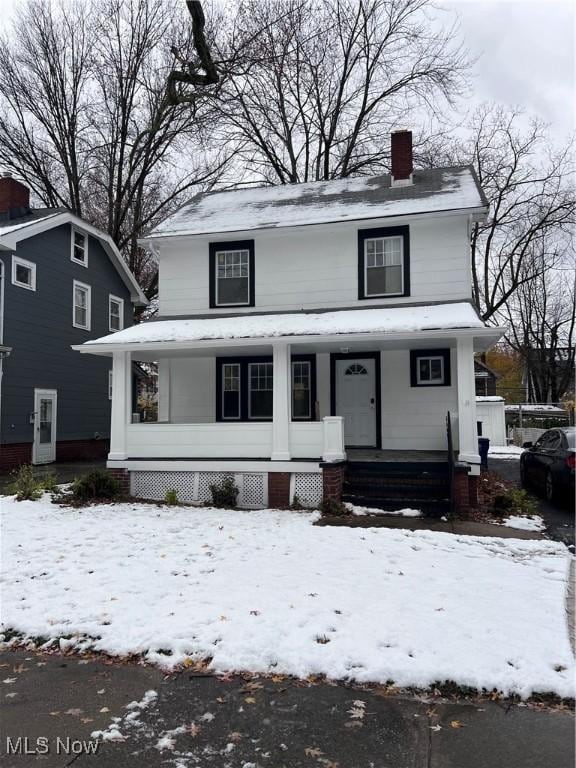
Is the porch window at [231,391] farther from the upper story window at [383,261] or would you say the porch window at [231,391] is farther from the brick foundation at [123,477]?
the upper story window at [383,261]

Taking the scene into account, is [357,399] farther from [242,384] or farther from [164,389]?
[164,389]

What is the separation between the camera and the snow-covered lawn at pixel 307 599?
3.89 meters

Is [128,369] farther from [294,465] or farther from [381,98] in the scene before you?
[381,98]

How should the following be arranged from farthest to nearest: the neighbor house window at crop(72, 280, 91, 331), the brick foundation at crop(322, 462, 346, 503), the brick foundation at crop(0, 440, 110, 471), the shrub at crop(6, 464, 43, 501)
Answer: the neighbor house window at crop(72, 280, 91, 331)
the brick foundation at crop(0, 440, 110, 471)
the shrub at crop(6, 464, 43, 501)
the brick foundation at crop(322, 462, 346, 503)

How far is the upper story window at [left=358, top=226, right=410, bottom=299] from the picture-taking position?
11.9 m

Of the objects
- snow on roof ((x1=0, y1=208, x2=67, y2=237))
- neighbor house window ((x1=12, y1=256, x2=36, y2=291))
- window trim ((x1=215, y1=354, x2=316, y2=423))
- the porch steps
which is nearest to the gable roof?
snow on roof ((x1=0, y1=208, x2=67, y2=237))

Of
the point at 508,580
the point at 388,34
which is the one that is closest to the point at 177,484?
the point at 508,580

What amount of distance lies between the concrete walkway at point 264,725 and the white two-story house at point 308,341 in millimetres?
5769

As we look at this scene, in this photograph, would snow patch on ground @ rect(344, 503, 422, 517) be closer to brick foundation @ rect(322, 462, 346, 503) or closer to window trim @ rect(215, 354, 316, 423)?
brick foundation @ rect(322, 462, 346, 503)

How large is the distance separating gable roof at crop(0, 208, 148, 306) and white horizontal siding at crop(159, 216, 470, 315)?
5.06m

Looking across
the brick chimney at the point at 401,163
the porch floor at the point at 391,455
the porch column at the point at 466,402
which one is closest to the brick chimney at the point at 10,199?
the brick chimney at the point at 401,163

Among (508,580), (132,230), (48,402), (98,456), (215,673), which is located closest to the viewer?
(215,673)

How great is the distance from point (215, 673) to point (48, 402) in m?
14.9

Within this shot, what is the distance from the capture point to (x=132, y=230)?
24.3 meters
